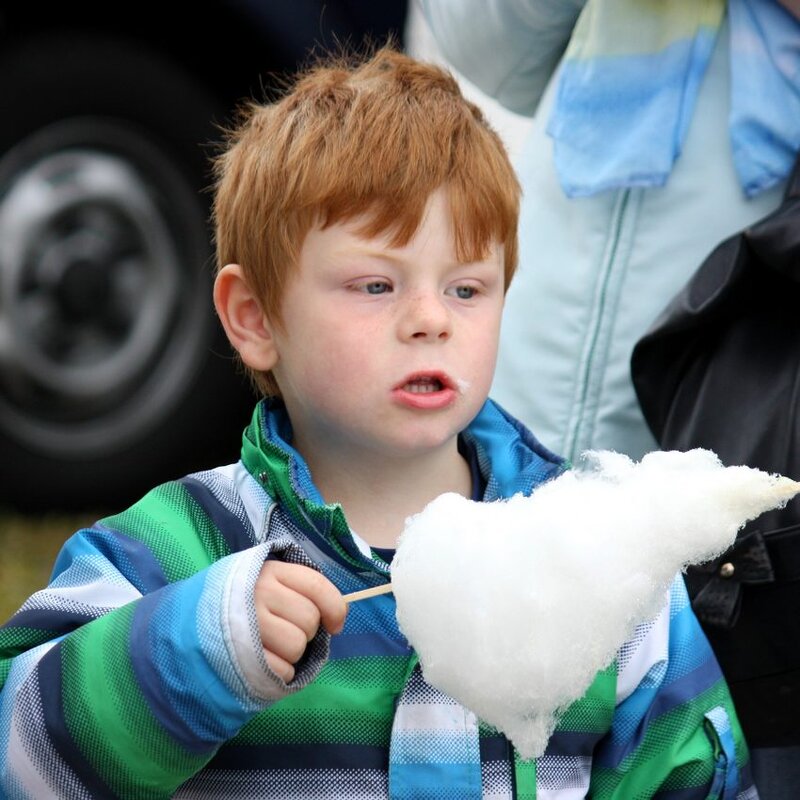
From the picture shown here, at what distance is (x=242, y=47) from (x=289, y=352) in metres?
2.40

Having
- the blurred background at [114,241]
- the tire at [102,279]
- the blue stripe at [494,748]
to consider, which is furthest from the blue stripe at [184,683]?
the tire at [102,279]

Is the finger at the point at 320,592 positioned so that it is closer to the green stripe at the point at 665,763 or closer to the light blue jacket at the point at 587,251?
the green stripe at the point at 665,763

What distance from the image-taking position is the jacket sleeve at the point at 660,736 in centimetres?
196

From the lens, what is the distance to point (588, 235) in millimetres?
2441

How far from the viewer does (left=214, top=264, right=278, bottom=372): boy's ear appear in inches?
80.0

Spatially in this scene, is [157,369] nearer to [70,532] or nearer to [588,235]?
[70,532]

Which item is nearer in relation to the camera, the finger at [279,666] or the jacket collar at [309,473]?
the finger at [279,666]

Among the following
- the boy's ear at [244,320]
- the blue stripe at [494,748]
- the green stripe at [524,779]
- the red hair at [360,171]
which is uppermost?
the red hair at [360,171]

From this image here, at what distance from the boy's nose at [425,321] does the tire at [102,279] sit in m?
2.30

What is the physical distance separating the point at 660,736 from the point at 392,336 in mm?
590

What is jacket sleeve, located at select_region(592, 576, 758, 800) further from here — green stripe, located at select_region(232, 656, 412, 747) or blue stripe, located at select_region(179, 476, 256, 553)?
blue stripe, located at select_region(179, 476, 256, 553)

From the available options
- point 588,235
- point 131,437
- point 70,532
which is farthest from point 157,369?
point 588,235

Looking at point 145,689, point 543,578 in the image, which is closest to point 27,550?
point 145,689

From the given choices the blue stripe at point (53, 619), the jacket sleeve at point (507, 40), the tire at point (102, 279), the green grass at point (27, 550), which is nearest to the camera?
the blue stripe at point (53, 619)
